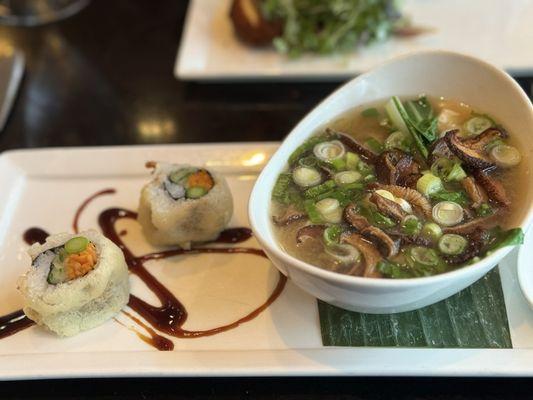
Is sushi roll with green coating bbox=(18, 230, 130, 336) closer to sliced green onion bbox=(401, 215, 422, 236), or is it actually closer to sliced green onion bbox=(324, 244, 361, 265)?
sliced green onion bbox=(324, 244, 361, 265)

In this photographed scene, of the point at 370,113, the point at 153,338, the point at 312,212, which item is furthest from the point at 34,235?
the point at 370,113

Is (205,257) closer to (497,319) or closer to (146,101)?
(497,319)

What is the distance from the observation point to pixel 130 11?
13.5 feet

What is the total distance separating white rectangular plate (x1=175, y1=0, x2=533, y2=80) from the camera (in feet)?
10.7

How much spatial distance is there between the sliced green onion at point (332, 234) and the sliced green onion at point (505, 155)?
2.00ft

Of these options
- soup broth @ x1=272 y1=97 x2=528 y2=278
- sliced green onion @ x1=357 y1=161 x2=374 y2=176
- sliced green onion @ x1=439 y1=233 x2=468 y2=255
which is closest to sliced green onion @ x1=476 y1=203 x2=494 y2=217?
soup broth @ x1=272 y1=97 x2=528 y2=278

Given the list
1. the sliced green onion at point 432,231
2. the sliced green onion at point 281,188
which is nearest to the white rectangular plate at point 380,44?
the sliced green onion at point 281,188

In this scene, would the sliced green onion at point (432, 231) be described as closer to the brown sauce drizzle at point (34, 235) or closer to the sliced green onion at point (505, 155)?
the sliced green onion at point (505, 155)

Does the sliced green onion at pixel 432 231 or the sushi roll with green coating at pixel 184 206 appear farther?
the sushi roll with green coating at pixel 184 206

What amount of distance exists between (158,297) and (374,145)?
37.7 inches

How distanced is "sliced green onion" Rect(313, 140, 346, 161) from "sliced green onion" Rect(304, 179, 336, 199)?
0.41 feet

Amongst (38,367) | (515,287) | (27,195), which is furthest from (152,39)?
(515,287)

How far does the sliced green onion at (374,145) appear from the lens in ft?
7.36

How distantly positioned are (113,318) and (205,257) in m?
0.41
